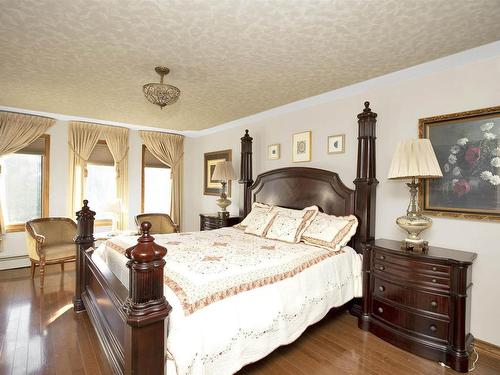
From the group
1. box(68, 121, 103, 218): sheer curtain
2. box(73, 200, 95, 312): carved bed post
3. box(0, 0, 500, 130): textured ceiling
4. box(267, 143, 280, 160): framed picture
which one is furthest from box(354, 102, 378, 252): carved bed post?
box(68, 121, 103, 218): sheer curtain

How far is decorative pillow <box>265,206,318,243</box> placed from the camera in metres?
2.91

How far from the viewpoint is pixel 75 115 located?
4496mm

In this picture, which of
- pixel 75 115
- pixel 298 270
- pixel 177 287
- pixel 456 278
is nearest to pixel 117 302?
pixel 177 287

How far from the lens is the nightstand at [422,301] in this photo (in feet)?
6.66

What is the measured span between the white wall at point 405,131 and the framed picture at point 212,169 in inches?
36.7

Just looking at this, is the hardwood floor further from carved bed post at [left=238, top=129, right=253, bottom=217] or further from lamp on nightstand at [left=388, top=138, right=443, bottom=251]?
carved bed post at [left=238, top=129, right=253, bottom=217]

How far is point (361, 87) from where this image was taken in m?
3.10

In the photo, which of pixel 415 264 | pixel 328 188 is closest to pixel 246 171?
pixel 328 188

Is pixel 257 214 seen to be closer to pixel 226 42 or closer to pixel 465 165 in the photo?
pixel 226 42

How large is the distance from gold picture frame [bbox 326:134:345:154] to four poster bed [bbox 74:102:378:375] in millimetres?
313

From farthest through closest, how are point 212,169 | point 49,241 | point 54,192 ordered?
point 212,169 < point 54,192 < point 49,241

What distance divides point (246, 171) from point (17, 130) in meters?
3.56

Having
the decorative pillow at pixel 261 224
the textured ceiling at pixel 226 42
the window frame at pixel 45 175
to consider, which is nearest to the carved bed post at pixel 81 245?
the textured ceiling at pixel 226 42

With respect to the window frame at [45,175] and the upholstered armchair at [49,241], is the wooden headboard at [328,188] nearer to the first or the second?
the upholstered armchair at [49,241]
